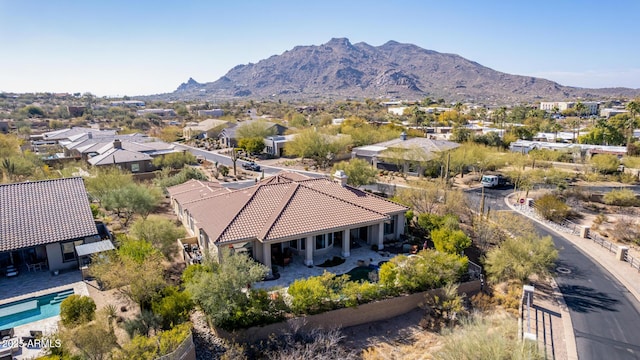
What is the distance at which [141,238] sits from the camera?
86.0 ft

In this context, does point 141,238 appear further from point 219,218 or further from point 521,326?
point 521,326

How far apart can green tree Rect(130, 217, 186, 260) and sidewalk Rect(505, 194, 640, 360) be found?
76.3ft

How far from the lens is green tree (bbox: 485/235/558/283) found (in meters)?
24.3

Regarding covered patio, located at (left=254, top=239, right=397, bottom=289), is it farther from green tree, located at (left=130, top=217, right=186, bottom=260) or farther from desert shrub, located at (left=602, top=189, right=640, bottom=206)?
desert shrub, located at (left=602, top=189, right=640, bottom=206)

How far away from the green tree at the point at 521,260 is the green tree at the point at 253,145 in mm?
53592

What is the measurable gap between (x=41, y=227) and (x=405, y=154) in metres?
43.1

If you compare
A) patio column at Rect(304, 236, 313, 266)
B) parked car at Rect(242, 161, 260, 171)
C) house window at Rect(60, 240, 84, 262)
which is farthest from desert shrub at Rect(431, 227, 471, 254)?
parked car at Rect(242, 161, 260, 171)

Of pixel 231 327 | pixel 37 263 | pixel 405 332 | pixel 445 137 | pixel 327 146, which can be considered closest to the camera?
pixel 231 327

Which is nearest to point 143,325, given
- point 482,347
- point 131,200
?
point 482,347

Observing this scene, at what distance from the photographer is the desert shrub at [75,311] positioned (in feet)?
58.1

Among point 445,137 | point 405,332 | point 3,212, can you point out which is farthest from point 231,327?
point 445,137

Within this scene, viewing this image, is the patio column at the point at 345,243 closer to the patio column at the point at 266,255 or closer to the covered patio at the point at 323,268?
the covered patio at the point at 323,268

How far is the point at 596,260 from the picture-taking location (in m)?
29.2

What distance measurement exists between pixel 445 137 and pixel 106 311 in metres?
76.5
